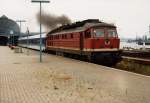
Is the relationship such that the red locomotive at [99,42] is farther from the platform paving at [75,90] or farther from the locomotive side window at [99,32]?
the platform paving at [75,90]

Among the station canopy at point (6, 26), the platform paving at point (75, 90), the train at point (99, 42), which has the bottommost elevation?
the platform paving at point (75, 90)

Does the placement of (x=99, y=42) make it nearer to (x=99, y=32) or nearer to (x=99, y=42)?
(x=99, y=42)

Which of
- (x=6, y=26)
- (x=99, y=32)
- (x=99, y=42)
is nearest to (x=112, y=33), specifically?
(x=99, y=32)

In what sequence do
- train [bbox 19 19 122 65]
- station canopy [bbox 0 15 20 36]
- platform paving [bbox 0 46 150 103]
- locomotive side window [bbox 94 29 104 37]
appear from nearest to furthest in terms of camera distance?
platform paving [bbox 0 46 150 103], train [bbox 19 19 122 65], locomotive side window [bbox 94 29 104 37], station canopy [bbox 0 15 20 36]

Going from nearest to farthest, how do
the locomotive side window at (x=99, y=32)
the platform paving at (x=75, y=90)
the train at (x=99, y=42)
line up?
1. the platform paving at (x=75, y=90)
2. the train at (x=99, y=42)
3. the locomotive side window at (x=99, y=32)

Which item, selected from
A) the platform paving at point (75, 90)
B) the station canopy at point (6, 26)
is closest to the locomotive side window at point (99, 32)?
the platform paving at point (75, 90)

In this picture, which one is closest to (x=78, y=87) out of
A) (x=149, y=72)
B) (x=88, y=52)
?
(x=149, y=72)

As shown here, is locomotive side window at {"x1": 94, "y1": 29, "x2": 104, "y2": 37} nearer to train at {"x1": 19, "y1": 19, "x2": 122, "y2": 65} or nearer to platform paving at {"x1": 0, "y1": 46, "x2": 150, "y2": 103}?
train at {"x1": 19, "y1": 19, "x2": 122, "y2": 65}

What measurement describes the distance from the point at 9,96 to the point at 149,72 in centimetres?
1161

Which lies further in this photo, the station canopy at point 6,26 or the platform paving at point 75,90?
the station canopy at point 6,26

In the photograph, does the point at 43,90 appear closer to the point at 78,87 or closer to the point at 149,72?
the point at 78,87

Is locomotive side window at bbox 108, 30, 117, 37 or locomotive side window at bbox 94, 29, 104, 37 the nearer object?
locomotive side window at bbox 94, 29, 104, 37

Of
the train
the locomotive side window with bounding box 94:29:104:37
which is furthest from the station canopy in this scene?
the locomotive side window with bounding box 94:29:104:37

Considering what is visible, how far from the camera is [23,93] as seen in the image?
1175 centimetres
